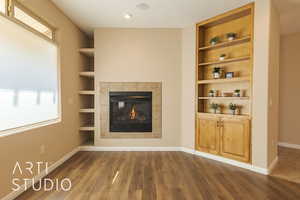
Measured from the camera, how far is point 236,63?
3324mm

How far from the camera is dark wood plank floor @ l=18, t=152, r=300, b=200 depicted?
2.13m

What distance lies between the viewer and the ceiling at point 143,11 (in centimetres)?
288

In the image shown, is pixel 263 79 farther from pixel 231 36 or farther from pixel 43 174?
pixel 43 174

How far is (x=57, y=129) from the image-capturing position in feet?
Result: 9.93

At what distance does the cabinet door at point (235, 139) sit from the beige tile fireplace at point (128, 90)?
1.41 metres

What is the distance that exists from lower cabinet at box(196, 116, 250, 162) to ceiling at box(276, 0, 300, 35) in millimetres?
2140

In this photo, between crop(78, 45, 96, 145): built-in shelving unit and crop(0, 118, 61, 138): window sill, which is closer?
crop(0, 118, 61, 138): window sill

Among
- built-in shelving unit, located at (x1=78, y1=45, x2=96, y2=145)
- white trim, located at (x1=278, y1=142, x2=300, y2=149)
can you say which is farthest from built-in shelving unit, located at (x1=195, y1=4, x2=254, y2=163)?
built-in shelving unit, located at (x1=78, y1=45, x2=96, y2=145)

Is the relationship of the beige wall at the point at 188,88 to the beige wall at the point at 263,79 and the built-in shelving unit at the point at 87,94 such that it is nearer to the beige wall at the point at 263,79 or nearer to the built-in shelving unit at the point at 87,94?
the beige wall at the point at 263,79

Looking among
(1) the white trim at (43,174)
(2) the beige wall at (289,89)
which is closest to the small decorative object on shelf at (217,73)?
(2) the beige wall at (289,89)

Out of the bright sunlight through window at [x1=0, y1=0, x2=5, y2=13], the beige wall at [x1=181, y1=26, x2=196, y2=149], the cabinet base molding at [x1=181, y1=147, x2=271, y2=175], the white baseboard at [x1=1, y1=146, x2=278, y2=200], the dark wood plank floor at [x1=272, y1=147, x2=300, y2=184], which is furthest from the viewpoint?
the beige wall at [x1=181, y1=26, x2=196, y2=149]

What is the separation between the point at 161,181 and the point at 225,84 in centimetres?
235

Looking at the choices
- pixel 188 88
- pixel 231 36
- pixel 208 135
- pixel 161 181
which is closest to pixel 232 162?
pixel 208 135

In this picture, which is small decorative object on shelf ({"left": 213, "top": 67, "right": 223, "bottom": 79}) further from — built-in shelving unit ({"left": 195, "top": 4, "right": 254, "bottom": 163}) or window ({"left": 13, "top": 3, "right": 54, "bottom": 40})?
window ({"left": 13, "top": 3, "right": 54, "bottom": 40})
